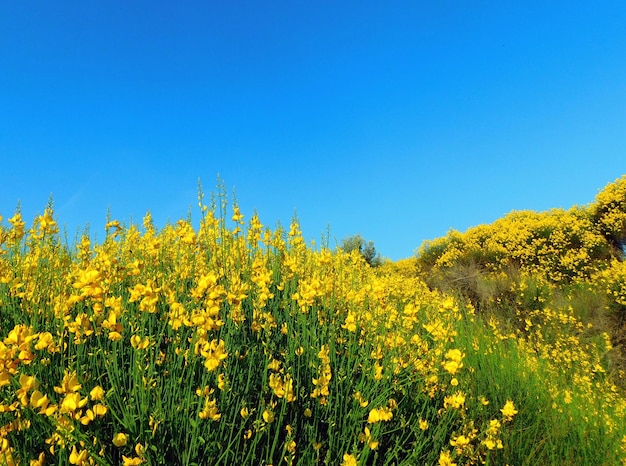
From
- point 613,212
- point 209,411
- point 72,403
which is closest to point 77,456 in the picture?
point 72,403

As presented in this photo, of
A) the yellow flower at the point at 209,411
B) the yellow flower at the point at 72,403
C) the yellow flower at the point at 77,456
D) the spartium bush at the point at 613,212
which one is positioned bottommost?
the yellow flower at the point at 77,456

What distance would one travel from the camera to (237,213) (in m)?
3.20

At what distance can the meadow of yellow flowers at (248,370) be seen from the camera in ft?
5.39

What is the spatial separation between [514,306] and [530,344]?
85.8 inches

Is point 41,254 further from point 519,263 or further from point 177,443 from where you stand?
point 519,263

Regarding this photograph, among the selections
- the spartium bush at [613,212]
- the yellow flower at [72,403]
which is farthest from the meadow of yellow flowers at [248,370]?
the spartium bush at [613,212]

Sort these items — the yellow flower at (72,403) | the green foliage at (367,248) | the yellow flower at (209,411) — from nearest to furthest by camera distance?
the yellow flower at (72,403)
the yellow flower at (209,411)
the green foliage at (367,248)

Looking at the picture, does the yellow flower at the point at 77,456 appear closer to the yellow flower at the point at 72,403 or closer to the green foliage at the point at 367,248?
the yellow flower at the point at 72,403

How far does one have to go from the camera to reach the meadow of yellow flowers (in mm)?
1643

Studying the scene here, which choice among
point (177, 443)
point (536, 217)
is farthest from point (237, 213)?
point (536, 217)

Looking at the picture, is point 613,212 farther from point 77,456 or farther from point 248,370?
point 77,456

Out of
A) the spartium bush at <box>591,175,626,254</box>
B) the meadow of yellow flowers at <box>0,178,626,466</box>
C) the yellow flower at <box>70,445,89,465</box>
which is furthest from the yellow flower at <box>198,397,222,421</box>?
the spartium bush at <box>591,175,626,254</box>

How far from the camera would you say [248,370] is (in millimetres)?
2111

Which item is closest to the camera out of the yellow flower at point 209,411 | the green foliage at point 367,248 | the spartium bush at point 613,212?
the yellow flower at point 209,411
